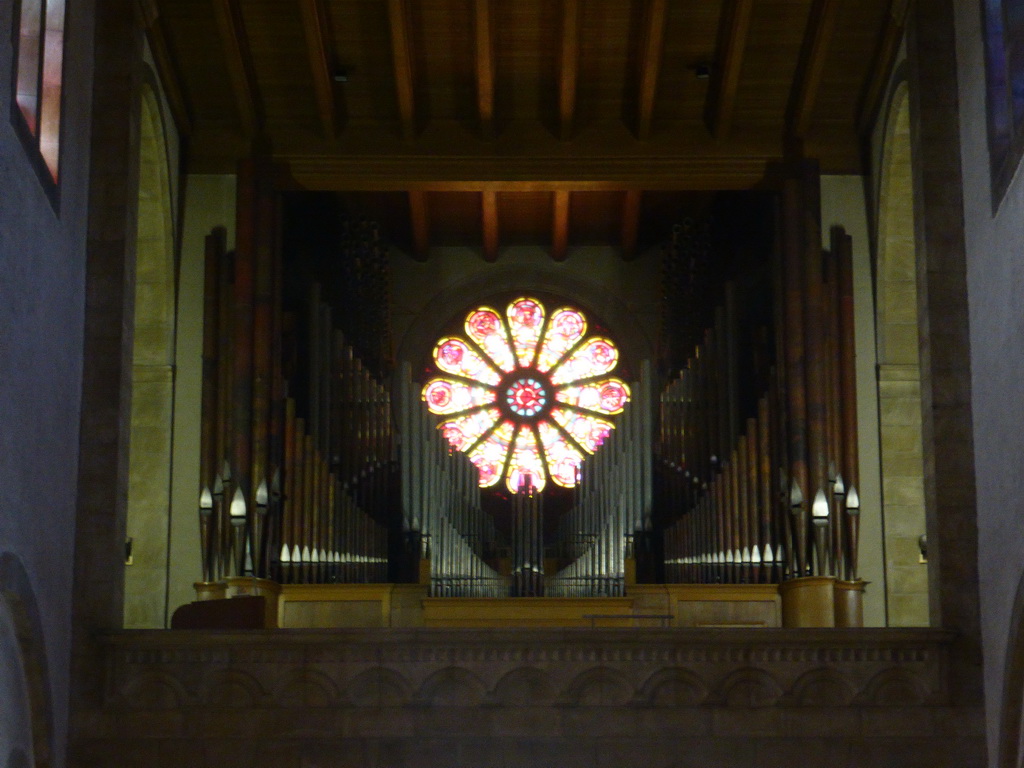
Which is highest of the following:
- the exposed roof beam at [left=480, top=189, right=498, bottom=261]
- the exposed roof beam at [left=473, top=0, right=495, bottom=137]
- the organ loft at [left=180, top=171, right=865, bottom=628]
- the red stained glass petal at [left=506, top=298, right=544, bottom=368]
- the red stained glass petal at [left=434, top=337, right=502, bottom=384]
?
the exposed roof beam at [left=473, top=0, right=495, bottom=137]

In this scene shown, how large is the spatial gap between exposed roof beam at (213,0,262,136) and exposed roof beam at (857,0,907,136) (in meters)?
5.06

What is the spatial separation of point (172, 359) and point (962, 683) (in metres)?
7.37

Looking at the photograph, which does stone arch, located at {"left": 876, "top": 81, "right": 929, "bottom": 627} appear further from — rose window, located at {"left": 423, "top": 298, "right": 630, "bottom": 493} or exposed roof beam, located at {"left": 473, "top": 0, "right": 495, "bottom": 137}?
rose window, located at {"left": 423, "top": 298, "right": 630, "bottom": 493}

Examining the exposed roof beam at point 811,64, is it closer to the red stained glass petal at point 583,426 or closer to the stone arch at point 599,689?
the red stained glass petal at point 583,426

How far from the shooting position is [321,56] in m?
14.8

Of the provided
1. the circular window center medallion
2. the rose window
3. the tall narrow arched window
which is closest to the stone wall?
the tall narrow arched window

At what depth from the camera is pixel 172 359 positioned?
15.7m

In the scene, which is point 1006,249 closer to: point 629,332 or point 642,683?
point 642,683

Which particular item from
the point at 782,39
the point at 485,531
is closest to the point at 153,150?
the point at 485,531

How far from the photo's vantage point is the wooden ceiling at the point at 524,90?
1476 cm

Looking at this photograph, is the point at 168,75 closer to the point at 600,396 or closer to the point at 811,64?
the point at 811,64

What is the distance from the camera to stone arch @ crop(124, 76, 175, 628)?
15219mm

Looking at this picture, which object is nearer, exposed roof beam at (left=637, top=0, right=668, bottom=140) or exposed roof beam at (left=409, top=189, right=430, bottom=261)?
exposed roof beam at (left=637, top=0, right=668, bottom=140)

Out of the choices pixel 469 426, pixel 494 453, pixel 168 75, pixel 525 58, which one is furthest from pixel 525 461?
pixel 168 75
